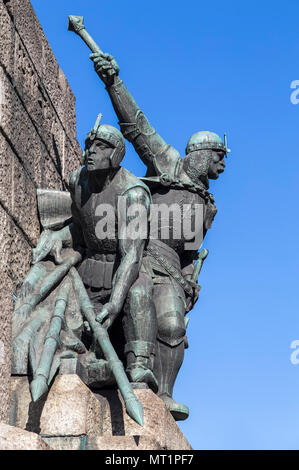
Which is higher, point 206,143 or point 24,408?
point 206,143

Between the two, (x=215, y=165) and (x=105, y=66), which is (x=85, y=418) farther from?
(x=105, y=66)

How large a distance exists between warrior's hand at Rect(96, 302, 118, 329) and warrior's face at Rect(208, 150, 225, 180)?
178cm

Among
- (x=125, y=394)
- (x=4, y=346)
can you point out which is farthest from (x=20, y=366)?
(x=125, y=394)

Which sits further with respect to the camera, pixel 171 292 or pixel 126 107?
pixel 126 107

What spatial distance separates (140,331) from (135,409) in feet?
3.97

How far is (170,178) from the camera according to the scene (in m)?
8.33

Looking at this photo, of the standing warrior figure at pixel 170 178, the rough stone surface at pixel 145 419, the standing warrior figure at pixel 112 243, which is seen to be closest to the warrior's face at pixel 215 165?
the standing warrior figure at pixel 170 178

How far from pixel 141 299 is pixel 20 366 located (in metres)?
Answer: 1.15

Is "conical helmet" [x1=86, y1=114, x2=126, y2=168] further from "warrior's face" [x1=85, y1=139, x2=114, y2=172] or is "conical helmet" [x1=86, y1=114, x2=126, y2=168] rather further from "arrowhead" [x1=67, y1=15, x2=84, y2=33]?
"arrowhead" [x1=67, y1=15, x2=84, y2=33]

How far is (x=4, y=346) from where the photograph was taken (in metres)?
6.44

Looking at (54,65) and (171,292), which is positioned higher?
(54,65)

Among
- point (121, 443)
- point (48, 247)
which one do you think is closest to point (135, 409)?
point (121, 443)
